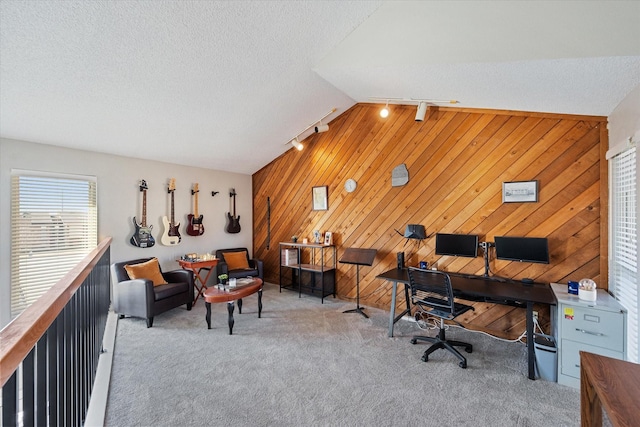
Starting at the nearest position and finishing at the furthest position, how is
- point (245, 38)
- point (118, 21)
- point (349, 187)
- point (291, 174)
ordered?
point (118, 21) → point (245, 38) → point (349, 187) → point (291, 174)

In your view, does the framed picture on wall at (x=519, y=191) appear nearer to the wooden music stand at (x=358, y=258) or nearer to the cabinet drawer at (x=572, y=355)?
the cabinet drawer at (x=572, y=355)

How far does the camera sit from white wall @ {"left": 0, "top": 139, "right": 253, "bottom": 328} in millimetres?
3355

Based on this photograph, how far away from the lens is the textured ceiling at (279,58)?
6.32ft

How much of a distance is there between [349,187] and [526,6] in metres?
3.02

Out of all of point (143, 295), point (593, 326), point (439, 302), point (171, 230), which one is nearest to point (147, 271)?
point (143, 295)

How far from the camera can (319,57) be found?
9.97 ft

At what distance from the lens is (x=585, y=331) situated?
2.34 meters

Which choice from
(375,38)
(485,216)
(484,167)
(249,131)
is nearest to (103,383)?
(249,131)

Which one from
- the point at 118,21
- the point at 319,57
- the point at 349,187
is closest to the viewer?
the point at 118,21

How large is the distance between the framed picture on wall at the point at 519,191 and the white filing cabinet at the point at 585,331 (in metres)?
1.08

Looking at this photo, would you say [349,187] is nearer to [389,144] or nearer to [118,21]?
[389,144]

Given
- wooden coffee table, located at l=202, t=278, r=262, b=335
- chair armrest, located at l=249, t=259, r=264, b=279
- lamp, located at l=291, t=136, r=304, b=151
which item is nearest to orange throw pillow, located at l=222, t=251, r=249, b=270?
chair armrest, located at l=249, t=259, r=264, b=279

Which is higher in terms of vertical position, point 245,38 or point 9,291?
point 245,38

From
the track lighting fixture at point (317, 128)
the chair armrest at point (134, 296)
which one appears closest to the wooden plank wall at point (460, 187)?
the track lighting fixture at point (317, 128)
